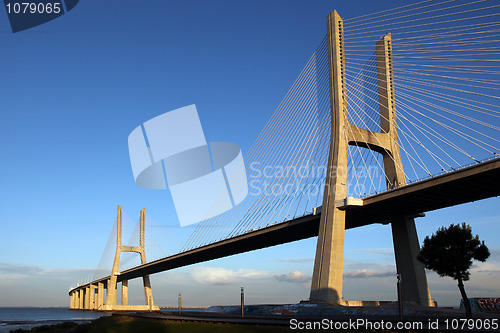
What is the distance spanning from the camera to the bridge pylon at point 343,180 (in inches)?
1719

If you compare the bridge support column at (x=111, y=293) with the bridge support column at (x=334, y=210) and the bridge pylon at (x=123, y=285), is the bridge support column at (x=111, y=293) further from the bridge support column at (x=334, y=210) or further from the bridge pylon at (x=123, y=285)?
the bridge support column at (x=334, y=210)

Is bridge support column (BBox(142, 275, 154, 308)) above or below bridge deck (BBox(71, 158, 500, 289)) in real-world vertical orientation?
below

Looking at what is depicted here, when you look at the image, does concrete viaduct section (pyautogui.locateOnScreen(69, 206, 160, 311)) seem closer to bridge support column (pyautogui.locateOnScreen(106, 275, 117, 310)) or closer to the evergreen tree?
bridge support column (pyautogui.locateOnScreen(106, 275, 117, 310))

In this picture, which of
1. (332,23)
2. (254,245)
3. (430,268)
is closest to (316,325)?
(430,268)

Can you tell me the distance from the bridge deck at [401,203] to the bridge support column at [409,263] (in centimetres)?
149

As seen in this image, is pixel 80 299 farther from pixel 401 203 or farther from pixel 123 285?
pixel 401 203

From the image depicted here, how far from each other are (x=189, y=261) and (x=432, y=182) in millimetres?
53387

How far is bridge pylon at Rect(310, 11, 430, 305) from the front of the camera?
143 ft

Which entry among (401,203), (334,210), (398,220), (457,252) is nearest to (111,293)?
(334,210)

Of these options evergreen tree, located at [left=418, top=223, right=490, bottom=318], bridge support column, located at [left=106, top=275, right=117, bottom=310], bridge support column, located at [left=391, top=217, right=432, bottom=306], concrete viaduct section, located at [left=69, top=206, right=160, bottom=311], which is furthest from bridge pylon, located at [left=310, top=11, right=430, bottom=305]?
bridge support column, located at [left=106, top=275, right=117, bottom=310]

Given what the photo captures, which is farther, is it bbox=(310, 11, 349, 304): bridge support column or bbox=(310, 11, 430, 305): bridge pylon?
bbox=(310, 11, 430, 305): bridge pylon

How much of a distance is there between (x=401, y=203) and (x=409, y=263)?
6643mm

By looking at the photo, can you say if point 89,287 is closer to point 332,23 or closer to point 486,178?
point 332,23

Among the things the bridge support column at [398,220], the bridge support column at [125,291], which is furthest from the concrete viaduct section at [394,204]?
the bridge support column at [125,291]
